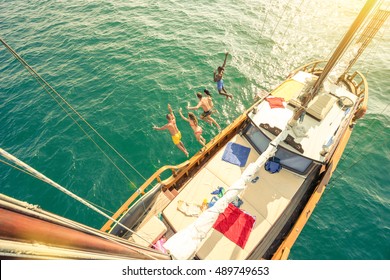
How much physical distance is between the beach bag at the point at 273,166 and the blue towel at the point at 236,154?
3.17 ft

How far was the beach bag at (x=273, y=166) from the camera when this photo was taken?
8.35 metres

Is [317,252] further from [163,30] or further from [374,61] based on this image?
[163,30]

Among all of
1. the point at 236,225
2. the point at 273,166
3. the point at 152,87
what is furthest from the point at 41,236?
the point at 152,87

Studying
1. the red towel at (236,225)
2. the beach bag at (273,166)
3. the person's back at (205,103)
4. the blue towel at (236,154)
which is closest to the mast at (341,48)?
the beach bag at (273,166)

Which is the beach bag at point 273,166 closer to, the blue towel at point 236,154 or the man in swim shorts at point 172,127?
the blue towel at point 236,154

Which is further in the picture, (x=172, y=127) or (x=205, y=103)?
(x=205, y=103)

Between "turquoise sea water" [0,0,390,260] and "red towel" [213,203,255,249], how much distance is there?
3790 millimetres

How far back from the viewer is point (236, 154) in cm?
904

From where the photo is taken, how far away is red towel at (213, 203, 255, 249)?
22.5 feet

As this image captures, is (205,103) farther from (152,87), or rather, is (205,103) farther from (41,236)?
(41,236)

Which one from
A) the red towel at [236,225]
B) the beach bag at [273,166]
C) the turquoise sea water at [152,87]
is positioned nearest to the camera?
the red towel at [236,225]

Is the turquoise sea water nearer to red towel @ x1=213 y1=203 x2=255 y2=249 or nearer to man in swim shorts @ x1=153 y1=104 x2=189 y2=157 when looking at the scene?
man in swim shorts @ x1=153 y1=104 x2=189 y2=157

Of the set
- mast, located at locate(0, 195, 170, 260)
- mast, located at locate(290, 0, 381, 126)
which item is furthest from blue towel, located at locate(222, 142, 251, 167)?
mast, located at locate(0, 195, 170, 260)

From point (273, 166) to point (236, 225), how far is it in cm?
296
